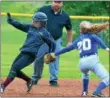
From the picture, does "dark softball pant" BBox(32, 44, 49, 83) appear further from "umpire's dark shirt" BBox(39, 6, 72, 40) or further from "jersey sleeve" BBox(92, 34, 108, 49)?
"jersey sleeve" BBox(92, 34, 108, 49)

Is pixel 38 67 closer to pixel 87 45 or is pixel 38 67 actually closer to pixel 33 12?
pixel 87 45

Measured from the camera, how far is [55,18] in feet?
37.9

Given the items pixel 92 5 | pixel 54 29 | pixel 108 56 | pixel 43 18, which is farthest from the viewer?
pixel 92 5

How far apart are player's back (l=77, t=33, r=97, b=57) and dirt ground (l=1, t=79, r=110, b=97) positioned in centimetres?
97

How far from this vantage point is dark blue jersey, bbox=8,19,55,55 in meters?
9.62

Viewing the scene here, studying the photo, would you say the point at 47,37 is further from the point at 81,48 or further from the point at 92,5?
the point at 92,5

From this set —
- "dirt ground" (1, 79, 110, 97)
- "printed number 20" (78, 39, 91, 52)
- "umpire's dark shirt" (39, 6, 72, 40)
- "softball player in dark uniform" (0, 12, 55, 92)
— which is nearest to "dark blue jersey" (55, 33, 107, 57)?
"printed number 20" (78, 39, 91, 52)

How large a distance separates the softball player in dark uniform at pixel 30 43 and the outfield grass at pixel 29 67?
4742 millimetres

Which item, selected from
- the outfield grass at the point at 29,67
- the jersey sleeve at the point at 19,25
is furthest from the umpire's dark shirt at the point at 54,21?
the outfield grass at the point at 29,67

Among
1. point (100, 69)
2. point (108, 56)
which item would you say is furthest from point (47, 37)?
point (108, 56)

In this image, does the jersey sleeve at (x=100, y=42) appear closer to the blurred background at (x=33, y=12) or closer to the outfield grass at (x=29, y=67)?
the outfield grass at (x=29, y=67)

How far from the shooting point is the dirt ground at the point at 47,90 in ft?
31.7

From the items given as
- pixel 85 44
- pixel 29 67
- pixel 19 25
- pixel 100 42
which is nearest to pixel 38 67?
pixel 19 25

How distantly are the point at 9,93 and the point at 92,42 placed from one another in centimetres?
188
